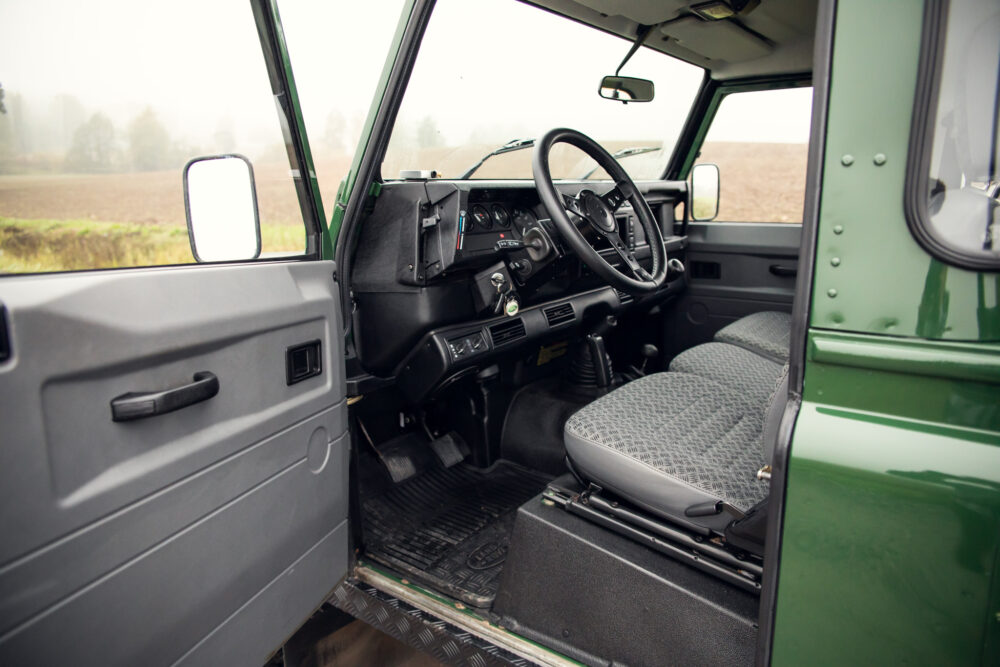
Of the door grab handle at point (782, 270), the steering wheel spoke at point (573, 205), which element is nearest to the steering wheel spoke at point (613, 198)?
the steering wheel spoke at point (573, 205)

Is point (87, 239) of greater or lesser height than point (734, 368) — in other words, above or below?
above

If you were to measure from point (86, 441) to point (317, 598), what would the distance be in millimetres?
842

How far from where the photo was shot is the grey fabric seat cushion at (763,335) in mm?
2582

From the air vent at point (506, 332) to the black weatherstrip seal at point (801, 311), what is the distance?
57.7 inches

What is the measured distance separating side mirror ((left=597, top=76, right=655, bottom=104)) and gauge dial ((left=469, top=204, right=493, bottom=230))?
1.08 metres

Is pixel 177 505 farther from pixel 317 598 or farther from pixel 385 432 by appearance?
pixel 385 432

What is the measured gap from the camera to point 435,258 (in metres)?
2.02

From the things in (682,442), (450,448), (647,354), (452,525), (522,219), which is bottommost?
(452,525)

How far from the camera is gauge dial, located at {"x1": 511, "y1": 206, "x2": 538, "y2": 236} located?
7.47 feet

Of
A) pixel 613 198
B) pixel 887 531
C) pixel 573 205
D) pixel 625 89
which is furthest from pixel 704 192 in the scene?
pixel 887 531

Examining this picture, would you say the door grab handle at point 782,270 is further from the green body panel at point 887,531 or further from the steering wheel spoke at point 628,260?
the green body panel at point 887,531

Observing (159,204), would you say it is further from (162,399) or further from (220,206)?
(162,399)

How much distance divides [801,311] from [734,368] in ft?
5.13

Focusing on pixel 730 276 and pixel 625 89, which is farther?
pixel 730 276
